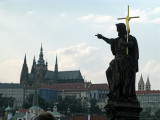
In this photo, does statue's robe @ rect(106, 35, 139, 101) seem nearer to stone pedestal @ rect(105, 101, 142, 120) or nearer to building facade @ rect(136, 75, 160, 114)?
stone pedestal @ rect(105, 101, 142, 120)

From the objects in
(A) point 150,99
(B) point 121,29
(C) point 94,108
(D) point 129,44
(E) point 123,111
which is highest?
(A) point 150,99

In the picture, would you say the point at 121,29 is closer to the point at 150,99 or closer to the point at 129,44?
the point at 129,44

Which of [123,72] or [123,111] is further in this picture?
[123,72]

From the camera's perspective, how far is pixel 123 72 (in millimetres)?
10125

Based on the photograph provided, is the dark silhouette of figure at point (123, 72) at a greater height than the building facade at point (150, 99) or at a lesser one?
lesser

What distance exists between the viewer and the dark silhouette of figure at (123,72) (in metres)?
10.1

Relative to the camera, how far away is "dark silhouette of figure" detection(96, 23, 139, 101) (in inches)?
397

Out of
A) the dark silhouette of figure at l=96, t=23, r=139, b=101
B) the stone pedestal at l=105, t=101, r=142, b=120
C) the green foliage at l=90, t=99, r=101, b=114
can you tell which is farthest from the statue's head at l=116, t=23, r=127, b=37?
the green foliage at l=90, t=99, r=101, b=114

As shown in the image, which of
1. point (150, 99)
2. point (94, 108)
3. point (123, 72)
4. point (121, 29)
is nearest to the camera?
point (123, 72)

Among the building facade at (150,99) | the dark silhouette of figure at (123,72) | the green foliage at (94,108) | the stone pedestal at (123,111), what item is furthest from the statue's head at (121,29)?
the building facade at (150,99)

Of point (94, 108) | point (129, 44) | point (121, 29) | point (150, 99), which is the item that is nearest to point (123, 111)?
point (129, 44)

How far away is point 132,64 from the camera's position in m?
10.2

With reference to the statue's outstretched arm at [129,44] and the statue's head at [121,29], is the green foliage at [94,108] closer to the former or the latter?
the statue's head at [121,29]

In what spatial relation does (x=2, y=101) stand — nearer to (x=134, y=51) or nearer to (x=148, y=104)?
(x=148, y=104)
